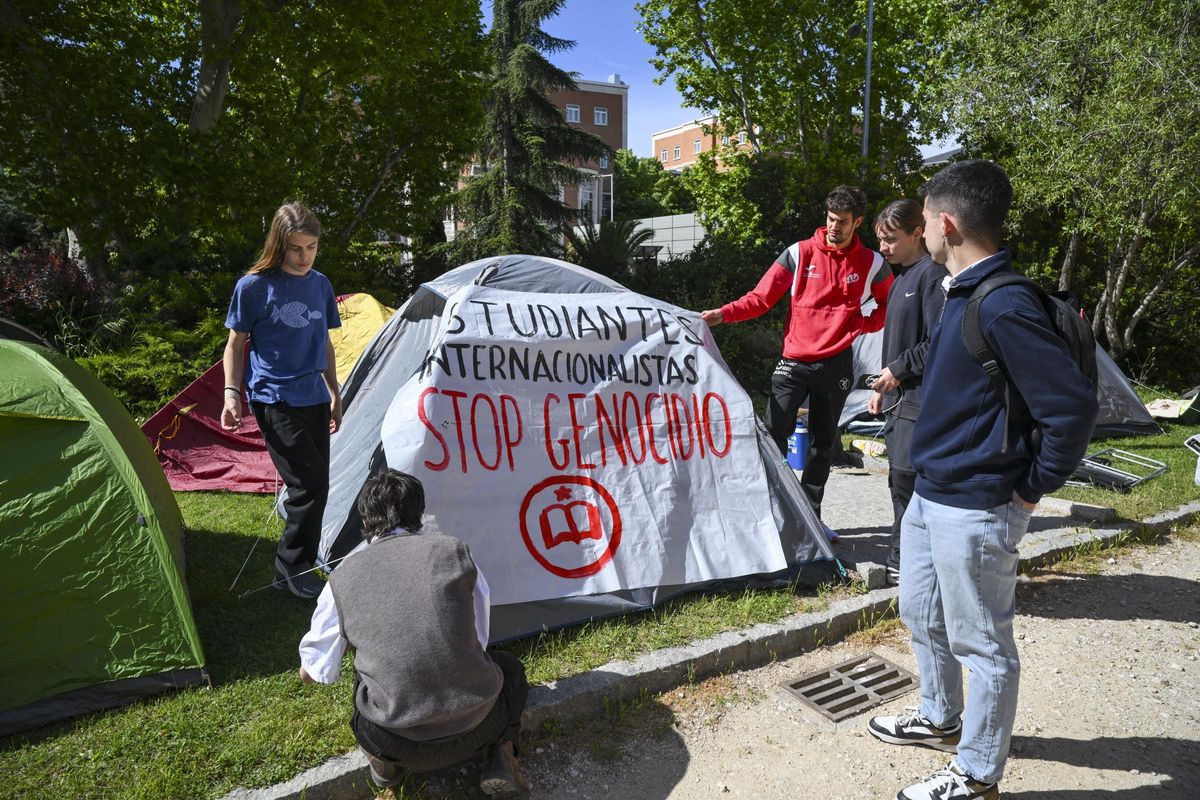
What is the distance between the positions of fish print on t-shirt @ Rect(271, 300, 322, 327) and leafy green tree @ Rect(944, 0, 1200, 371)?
10.8 metres

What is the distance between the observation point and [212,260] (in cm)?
1084

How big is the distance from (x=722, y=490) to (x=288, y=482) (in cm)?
220

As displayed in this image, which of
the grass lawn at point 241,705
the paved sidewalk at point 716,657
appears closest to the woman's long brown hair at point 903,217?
the paved sidewalk at point 716,657

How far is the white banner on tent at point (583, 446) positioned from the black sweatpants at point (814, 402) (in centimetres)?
41

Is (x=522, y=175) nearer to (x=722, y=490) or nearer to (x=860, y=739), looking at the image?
(x=722, y=490)

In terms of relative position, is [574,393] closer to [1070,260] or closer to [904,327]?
[904,327]

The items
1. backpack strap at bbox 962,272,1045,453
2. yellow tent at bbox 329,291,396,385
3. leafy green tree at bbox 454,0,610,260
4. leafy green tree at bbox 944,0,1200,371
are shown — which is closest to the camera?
backpack strap at bbox 962,272,1045,453

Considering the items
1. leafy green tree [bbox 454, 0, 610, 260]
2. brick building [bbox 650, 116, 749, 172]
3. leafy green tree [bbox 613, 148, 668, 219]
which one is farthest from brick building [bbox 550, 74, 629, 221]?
leafy green tree [bbox 454, 0, 610, 260]

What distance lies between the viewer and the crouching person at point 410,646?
7.71ft

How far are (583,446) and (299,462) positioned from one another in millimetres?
1380

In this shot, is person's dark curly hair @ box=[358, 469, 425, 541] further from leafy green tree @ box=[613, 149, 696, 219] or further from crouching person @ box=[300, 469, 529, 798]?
leafy green tree @ box=[613, 149, 696, 219]

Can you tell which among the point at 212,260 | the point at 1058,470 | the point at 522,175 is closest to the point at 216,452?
the point at 212,260

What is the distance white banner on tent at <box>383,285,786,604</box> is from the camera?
364cm

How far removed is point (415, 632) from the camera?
2.33 meters
